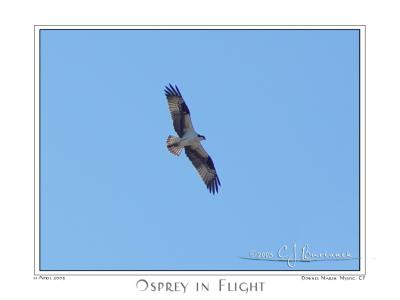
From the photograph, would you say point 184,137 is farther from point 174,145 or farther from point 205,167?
point 205,167

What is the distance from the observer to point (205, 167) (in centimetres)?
1220

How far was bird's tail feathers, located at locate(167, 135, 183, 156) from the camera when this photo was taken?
38.7 feet

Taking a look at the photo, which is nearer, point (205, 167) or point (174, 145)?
point (174, 145)

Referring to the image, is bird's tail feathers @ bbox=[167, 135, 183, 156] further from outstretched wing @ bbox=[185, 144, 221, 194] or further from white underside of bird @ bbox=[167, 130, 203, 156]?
outstretched wing @ bbox=[185, 144, 221, 194]

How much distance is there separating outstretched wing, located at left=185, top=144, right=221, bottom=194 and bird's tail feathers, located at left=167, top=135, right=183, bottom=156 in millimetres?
209

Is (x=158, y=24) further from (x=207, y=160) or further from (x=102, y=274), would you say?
(x=102, y=274)

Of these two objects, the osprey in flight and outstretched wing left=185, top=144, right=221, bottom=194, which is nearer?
the osprey in flight

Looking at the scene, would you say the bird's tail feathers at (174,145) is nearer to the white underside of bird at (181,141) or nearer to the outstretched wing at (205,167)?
the white underside of bird at (181,141)

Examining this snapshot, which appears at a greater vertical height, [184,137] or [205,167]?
[184,137]

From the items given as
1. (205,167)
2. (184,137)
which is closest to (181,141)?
(184,137)

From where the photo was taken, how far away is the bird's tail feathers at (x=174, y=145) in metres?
11.8

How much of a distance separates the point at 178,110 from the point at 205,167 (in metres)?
0.84

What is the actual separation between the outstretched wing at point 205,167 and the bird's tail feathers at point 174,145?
0.21m
